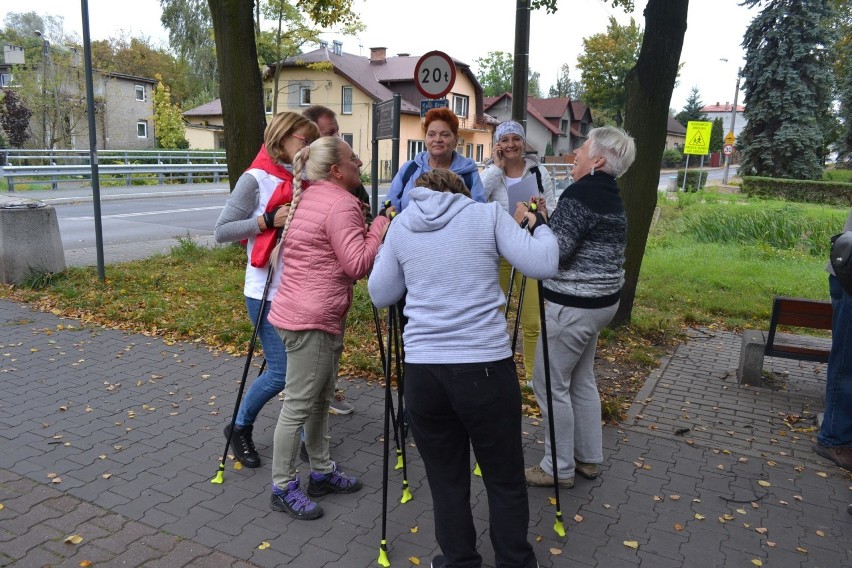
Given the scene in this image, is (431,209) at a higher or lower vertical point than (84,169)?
higher

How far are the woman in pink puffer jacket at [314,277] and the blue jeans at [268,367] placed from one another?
0.36 meters

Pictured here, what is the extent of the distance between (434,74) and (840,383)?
18.2 feet

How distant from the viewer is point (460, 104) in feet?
169

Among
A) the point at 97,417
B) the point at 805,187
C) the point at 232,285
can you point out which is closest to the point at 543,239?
the point at 97,417

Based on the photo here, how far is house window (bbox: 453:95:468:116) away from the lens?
50484mm

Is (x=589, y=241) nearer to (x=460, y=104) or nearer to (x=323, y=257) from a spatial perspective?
(x=323, y=257)

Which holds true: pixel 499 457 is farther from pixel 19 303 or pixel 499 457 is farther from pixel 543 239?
pixel 19 303

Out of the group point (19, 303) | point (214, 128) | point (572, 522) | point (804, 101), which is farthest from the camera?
point (214, 128)

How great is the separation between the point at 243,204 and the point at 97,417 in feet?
7.33

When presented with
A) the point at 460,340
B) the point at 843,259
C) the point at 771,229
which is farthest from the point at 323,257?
the point at 771,229

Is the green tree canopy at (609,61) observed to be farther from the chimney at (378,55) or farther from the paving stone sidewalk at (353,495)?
the paving stone sidewalk at (353,495)

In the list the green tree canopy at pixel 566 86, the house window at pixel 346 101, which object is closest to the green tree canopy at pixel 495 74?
→ the green tree canopy at pixel 566 86

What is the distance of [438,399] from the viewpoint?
2848 mm

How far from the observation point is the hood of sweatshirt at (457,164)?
4617 mm
